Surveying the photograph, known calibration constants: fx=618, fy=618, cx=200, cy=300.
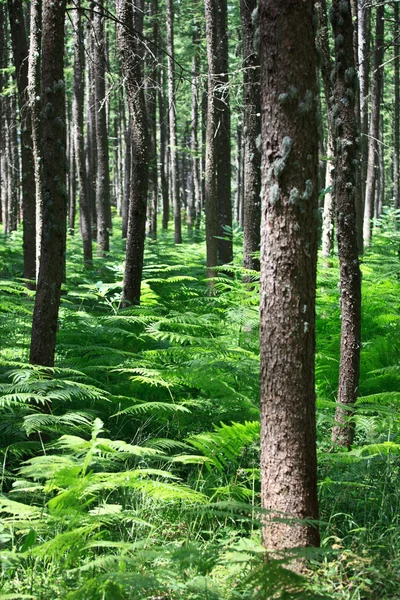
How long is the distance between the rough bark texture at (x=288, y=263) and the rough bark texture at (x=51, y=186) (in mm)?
2768

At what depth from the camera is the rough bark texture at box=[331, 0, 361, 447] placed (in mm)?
5137

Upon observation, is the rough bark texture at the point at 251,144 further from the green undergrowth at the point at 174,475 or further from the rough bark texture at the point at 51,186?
the rough bark texture at the point at 51,186

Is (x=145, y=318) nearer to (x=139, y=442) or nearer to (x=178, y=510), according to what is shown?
(x=139, y=442)

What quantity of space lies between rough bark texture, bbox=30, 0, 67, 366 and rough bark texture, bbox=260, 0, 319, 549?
2768 millimetres

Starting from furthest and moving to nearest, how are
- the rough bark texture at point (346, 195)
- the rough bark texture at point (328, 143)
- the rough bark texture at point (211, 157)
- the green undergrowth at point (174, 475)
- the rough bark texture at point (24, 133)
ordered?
the rough bark texture at point (211, 157), the rough bark texture at point (24, 133), the rough bark texture at point (328, 143), the rough bark texture at point (346, 195), the green undergrowth at point (174, 475)

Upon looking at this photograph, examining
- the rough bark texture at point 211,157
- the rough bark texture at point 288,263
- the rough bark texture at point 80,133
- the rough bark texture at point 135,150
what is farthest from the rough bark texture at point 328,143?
the rough bark texture at point 80,133

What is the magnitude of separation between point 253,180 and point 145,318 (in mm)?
3434

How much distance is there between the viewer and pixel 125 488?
4359 millimetres

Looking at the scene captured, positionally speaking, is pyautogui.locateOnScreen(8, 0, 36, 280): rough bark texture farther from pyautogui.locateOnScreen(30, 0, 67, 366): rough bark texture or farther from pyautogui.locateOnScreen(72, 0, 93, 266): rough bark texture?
pyautogui.locateOnScreen(30, 0, 67, 366): rough bark texture

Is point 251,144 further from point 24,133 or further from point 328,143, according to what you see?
point 24,133

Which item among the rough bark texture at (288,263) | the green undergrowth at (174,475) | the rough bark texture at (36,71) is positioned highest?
the rough bark texture at (36,71)

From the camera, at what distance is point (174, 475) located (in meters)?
4.55

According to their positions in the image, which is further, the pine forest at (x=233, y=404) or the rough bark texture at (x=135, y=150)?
the rough bark texture at (x=135, y=150)

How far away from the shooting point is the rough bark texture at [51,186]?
561 cm
